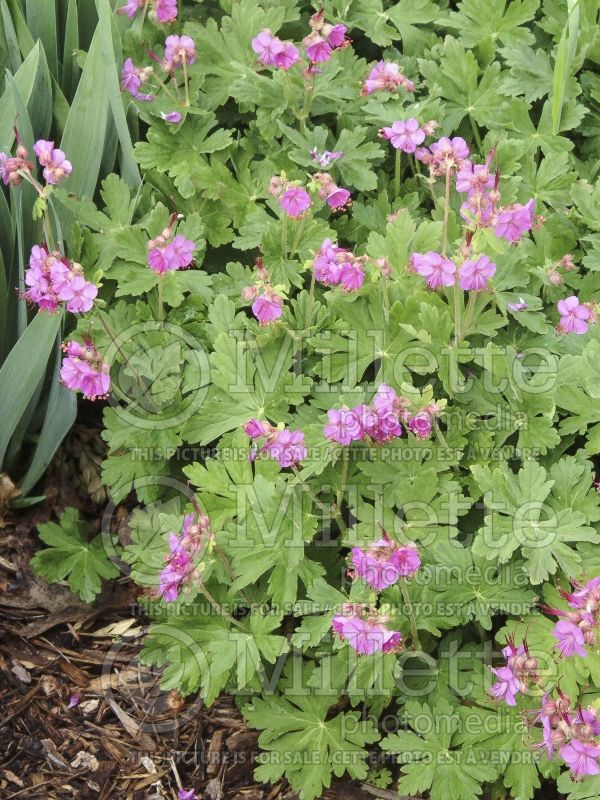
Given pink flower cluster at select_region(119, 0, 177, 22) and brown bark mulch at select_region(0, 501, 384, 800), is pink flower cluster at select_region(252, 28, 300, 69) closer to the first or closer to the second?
pink flower cluster at select_region(119, 0, 177, 22)

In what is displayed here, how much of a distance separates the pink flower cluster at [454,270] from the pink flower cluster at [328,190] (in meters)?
0.38

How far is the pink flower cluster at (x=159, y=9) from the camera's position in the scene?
8.75 feet

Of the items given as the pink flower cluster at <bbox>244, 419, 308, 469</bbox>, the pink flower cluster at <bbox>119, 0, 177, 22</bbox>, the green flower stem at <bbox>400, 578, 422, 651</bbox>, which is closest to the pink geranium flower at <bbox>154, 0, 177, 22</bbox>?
the pink flower cluster at <bbox>119, 0, 177, 22</bbox>

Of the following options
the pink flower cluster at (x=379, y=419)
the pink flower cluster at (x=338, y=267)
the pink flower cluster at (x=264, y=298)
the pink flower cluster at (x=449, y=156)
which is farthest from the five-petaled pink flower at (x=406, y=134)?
the pink flower cluster at (x=379, y=419)

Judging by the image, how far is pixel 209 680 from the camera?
221 cm

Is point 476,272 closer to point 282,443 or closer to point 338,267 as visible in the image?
point 338,267

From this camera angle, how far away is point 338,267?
7.29 feet

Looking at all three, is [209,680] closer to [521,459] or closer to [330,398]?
[330,398]

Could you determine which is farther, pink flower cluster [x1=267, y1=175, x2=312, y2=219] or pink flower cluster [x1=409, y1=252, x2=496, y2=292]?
pink flower cluster [x1=267, y1=175, x2=312, y2=219]

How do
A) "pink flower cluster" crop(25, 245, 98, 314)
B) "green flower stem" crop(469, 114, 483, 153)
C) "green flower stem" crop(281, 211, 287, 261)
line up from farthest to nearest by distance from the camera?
"green flower stem" crop(469, 114, 483, 153)
"green flower stem" crop(281, 211, 287, 261)
"pink flower cluster" crop(25, 245, 98, 314)

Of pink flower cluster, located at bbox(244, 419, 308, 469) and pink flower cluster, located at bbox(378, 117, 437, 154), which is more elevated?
pink flower cluster, located at bbox(378, 117, 437, 154)

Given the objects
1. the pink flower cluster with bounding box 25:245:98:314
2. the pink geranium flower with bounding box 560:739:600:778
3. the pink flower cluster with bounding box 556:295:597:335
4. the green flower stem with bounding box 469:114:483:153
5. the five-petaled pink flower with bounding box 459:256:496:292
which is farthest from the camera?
the green flower stem with bounding box 469:114:483:153

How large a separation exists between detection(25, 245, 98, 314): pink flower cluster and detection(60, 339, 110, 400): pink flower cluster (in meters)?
0.10

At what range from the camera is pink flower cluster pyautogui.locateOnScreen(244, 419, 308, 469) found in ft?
6.72
